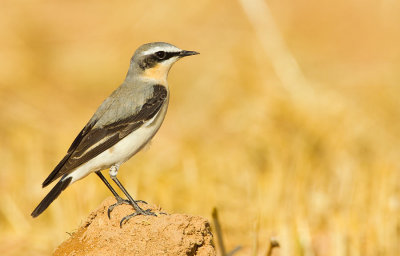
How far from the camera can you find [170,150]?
13820mm

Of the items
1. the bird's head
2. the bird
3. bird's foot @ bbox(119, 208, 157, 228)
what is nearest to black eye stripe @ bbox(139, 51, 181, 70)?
the bird's head

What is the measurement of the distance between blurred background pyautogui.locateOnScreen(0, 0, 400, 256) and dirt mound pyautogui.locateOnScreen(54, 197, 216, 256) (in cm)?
123

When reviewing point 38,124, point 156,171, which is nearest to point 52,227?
point 156,171

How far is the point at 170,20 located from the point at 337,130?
10.6 meters

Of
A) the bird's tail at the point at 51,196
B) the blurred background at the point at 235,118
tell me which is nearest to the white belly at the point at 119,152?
the bird's tail at the point at 51,196

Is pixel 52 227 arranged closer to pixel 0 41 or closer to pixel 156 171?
pixel 156 171

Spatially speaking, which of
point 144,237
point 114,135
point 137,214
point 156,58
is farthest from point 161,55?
point 144,237

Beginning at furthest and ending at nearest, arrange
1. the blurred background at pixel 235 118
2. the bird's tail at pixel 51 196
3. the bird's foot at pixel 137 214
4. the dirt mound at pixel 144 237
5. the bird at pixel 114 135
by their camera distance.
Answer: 1. the blurred background at pixel 235 118
2. the bird at pixel 114 135
3. the bird's tail at pixel 51 196
4. the bird's foot at pixel 137 214
5. the dirt mound at pixel 144 237

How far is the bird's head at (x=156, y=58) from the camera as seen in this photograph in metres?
7.72

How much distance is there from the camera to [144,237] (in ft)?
19.6

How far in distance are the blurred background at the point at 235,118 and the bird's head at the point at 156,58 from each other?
1.84 m

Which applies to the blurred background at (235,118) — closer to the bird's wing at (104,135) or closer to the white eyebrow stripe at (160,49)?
the bird's wing at (104,135)

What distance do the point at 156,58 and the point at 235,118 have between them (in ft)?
24.5

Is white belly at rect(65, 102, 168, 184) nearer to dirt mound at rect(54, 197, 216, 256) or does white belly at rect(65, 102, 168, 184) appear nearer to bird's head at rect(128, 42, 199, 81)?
bird's head at rect(128, 42, 199, 81)
